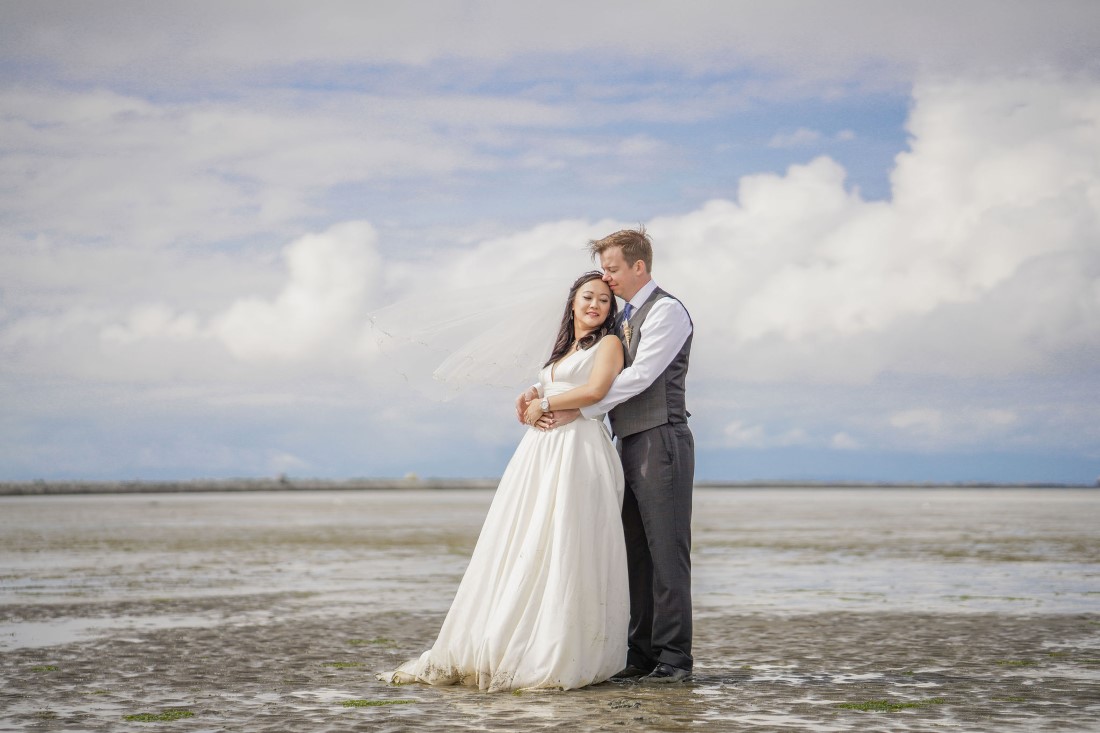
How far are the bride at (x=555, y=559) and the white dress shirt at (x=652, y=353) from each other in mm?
87

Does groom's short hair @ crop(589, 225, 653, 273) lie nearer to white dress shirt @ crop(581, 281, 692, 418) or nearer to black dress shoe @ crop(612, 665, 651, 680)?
white dress shirt @ crop(581, 281, 692, 418)

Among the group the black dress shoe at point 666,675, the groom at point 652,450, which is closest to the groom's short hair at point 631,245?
the groom at point 652,450

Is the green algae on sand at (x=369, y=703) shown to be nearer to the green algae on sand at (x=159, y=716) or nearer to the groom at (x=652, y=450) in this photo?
the green algae on sand at (x=159, y=716)

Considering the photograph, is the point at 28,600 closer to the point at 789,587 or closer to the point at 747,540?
the point at 789,587

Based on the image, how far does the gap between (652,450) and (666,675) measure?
4.75 feet

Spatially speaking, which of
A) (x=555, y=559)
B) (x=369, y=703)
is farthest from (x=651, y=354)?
(x=369, y=703)

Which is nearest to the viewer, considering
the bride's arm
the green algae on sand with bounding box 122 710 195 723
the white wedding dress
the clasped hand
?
the green algae on sand with bounding box 122 710 195 723

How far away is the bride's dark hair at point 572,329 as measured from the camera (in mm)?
7910

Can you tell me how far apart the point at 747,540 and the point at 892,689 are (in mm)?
19157

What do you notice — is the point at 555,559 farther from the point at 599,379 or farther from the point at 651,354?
the point at 651,354

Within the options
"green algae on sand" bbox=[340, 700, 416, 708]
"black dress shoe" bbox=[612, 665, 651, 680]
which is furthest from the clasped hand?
"green algae on sand" bbox=[340, 700, 416, 708]

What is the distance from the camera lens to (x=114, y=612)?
41.5ft

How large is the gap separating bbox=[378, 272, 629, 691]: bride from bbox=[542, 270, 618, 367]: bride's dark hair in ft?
0.03

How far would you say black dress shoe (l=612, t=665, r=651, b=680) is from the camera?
779 centimetres
